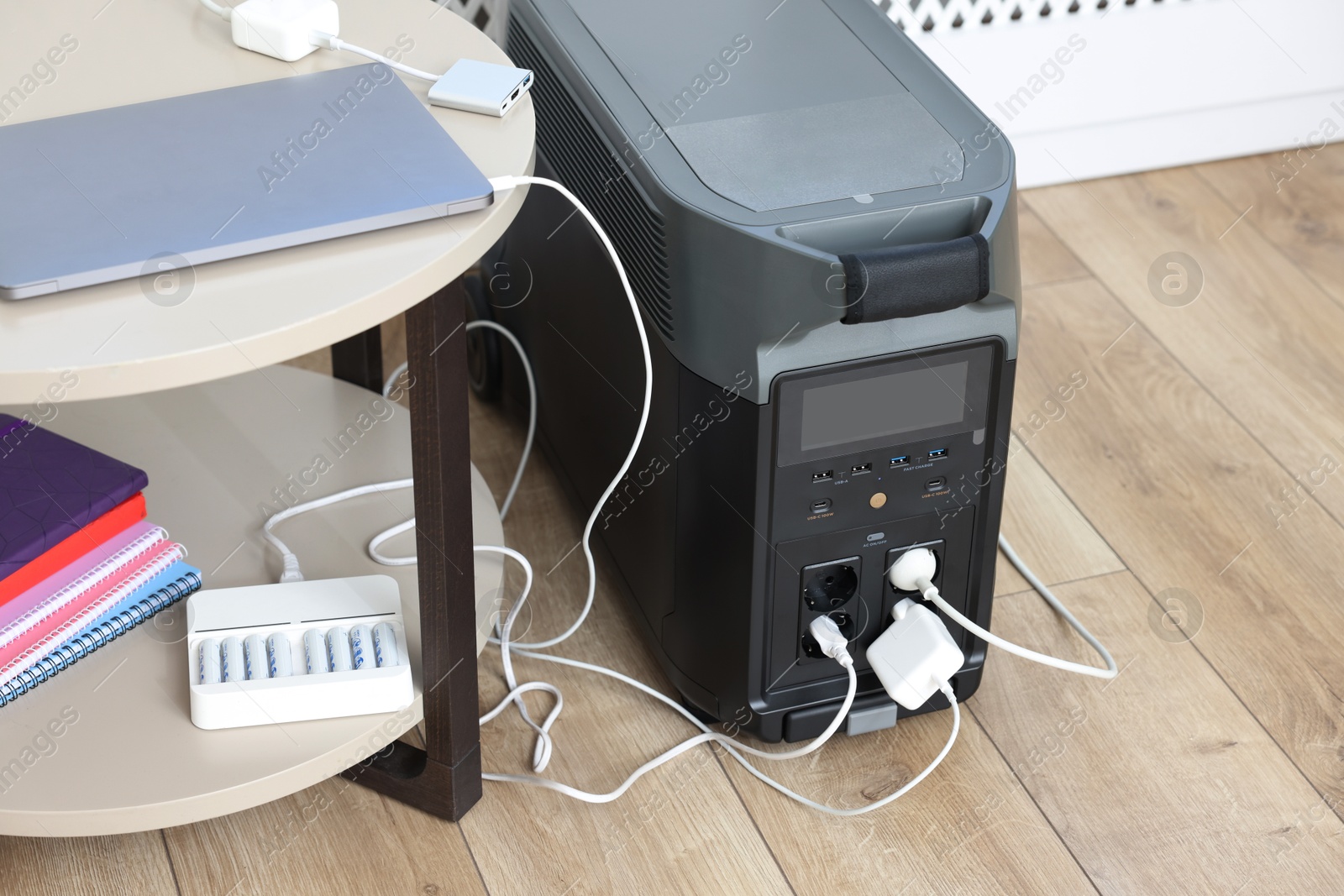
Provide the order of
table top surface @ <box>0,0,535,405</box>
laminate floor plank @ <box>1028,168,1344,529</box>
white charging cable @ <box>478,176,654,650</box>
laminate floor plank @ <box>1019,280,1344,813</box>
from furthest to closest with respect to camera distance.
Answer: laminate floor plank @ <box>1028,168,1344,529</box>, laminate floor plank @ <box>1019,280,1344,813</box>, white charging cable @ <box>478,176,654,650</box>, table top surface @ <box>0,0,535,405</box>

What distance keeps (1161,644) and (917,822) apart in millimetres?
279

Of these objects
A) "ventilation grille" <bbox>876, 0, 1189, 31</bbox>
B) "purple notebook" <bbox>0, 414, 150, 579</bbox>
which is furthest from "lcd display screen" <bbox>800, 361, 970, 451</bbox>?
"ventilation grille" <bbox>876, 0, 1189, 31</bbox>

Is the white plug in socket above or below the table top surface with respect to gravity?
below

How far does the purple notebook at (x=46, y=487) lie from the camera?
0.85 metres

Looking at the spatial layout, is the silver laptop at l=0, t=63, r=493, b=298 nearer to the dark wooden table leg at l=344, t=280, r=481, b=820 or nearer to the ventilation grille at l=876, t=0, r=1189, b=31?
the dark wooden table leg at l=344, t=280, r=481, b=820

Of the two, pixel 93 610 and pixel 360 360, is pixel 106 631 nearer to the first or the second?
pixel 93 610

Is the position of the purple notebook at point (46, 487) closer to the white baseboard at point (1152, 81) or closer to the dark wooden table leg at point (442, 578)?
the dark wooden table leg at point (442, 578)

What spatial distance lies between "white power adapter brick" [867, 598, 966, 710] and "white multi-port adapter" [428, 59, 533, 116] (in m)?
0.43

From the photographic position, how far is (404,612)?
906 mm

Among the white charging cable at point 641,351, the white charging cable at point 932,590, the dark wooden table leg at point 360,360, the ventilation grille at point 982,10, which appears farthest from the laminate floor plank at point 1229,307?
the dark wooden table leg at point 360,360

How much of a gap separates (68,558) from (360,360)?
0.34 meters

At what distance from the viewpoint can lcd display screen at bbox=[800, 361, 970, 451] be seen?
834 mm

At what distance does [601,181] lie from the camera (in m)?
0.92

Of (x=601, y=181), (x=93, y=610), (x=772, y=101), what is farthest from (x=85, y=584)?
(x=772, y=101)
